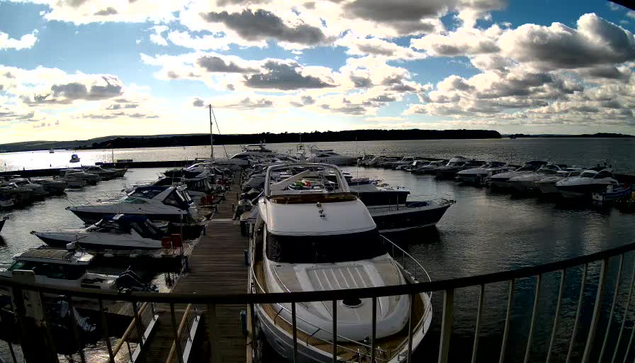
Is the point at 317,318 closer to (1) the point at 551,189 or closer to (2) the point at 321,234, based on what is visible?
(2) the point at 321,234

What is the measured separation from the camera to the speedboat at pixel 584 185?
39575mm

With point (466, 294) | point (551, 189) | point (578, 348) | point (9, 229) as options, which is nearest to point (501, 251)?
point (466, 294)

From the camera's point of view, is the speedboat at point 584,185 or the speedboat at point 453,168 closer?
the speedboat at point 584,185

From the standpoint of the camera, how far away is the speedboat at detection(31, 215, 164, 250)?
854 inches

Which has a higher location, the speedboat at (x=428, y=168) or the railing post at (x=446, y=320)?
the railing post at (x=446, y=320)

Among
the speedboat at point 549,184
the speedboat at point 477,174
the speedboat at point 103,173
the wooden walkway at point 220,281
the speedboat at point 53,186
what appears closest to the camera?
the wooden walkway at point 220,281

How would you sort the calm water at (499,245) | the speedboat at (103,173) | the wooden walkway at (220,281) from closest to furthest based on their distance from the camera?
1. the wooden walkway at (220,281)
2. the calm water at (499,245)
3. the speedboat at (103,173)

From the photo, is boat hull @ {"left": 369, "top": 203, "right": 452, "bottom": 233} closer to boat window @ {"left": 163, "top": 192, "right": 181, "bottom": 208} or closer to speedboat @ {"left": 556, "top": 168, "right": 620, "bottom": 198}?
boat window @ {"left": 163, "top": 192, "right": 181, "bottom": 208}

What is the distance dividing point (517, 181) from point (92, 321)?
45.0 m

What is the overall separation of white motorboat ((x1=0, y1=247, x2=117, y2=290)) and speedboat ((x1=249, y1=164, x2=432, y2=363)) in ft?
25.9

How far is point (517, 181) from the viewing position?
46750 millimetres

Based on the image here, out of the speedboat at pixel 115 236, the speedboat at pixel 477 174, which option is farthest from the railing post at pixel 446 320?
the speedboat at pixel 477 174

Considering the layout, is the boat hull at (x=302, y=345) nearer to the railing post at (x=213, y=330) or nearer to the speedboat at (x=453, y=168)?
the railing post at (x=213, y=330)

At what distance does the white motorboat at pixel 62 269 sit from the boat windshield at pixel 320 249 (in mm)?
9473
